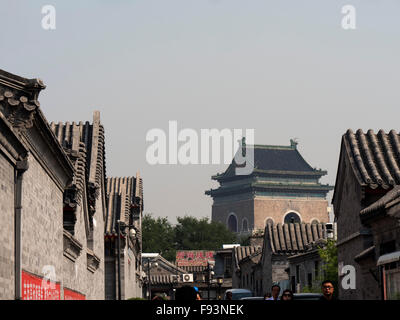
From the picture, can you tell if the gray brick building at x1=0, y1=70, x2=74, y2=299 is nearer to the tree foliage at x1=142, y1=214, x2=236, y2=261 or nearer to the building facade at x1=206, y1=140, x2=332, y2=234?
the tree foliage at x1=142, y1=214, x2=236, y2=261

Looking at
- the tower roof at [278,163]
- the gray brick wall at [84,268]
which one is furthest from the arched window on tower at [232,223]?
the gray brick wall at [84,268]

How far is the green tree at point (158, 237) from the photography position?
127938 mm

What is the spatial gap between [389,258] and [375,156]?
868cm

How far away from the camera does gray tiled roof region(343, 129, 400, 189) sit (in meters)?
25.8

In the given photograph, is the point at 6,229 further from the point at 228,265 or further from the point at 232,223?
the point at 232,223

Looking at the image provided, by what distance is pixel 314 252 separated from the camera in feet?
146

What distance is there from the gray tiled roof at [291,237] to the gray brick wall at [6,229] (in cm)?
4180

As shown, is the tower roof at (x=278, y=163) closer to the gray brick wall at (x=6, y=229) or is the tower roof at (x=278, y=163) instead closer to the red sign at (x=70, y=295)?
the red sign at (x=70, y=295)

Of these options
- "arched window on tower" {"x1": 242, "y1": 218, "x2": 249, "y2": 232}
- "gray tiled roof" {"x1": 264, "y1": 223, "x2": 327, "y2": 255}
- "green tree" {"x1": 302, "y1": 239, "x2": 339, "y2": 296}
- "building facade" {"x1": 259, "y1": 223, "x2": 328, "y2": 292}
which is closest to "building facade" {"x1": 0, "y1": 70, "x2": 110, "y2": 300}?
"green tree" {"x1": 302, "y1": 239, "x2": 339, "y2": 296}

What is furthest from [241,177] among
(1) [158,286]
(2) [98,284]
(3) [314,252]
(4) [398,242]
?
(4) [398,242]

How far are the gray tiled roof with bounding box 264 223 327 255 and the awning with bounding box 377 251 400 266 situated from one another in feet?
114

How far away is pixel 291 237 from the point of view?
185ft
